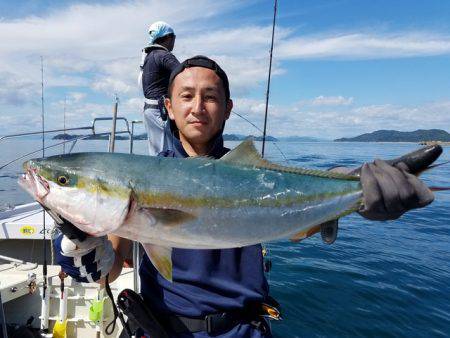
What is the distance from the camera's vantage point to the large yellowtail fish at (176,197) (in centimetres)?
261

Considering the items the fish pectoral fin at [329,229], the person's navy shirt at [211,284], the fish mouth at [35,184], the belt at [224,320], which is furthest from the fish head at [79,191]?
the fish pectoral fin at [329,229]

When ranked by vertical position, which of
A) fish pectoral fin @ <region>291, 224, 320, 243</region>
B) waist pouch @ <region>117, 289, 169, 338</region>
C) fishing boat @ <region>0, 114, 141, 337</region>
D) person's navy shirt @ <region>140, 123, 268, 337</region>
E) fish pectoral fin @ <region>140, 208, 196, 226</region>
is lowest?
fishing boat @ <region>0, 114, 141, 337</region>

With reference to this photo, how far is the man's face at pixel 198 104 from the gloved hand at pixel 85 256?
1.20 m

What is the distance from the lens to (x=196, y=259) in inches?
121

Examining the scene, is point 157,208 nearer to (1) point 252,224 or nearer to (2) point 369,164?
(1) point 252,224

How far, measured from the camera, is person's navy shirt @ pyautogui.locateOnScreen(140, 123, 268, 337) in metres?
3.00

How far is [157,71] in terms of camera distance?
7504 millimetres

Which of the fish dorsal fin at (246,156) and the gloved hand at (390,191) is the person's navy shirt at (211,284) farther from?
the gloved hand at (390,191)

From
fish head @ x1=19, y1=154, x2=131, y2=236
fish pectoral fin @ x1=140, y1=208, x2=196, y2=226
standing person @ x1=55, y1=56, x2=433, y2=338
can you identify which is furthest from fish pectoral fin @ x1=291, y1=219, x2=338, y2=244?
fish head @ x1=19, y1=154, x2=131, y2=236

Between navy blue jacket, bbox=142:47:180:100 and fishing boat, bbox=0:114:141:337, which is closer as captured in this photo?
fishing boat, bbox=0:114:141:337

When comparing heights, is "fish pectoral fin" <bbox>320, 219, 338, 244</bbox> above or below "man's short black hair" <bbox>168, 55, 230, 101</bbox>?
below

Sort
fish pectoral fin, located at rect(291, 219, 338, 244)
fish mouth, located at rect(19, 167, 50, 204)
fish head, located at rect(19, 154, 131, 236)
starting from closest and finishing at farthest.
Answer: fish head, located at rect(19, 154, 131, 236)
fish mouth, located at rect(19, 167, 50, 204)
fish pectoral fin, located at rect(291, 219, 338, 244)

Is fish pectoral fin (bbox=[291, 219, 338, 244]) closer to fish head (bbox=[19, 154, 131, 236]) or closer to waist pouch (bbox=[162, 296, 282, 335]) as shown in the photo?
waist pouch (bbox=[162, 296, 282, 335])

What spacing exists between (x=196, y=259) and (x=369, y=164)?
5.13 feet
